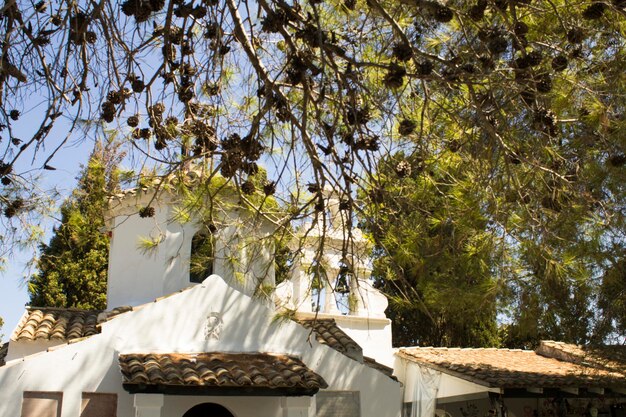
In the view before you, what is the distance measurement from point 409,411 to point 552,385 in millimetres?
3400

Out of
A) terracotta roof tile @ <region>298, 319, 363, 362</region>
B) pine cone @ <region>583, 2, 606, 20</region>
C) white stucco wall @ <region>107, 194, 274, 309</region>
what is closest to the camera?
pine cone @ <region>583, 2, 606, 20</region>

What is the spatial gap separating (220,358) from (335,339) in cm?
253

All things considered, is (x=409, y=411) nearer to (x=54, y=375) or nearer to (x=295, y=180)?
(x=54, y=375)

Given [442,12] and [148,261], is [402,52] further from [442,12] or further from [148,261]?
[148,261]

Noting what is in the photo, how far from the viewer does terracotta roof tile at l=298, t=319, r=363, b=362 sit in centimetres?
1271

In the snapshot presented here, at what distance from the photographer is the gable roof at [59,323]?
1195cm

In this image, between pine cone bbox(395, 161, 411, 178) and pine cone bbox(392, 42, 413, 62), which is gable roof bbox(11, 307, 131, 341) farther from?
pine cone bbox(392, 42, 413, 62)

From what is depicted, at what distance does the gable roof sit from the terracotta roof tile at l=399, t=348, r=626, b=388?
6533 millimetres

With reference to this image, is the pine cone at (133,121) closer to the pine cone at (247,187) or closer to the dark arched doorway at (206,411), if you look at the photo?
the pine cone at (247,187)

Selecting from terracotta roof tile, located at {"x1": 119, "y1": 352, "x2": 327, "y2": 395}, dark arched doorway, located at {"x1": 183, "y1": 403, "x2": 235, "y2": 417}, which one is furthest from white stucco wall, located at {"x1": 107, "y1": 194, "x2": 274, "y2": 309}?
dark arched doorway, located at {"x1": 183, "y1": 403, "x2": 235, "y2": 417}

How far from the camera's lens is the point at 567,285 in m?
10.9

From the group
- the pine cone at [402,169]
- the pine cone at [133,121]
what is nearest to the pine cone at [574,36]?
the pine cone at [402,169]

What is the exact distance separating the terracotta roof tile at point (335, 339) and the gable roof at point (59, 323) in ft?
10.6

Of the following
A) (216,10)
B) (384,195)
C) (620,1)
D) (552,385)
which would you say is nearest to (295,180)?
(384,195)
